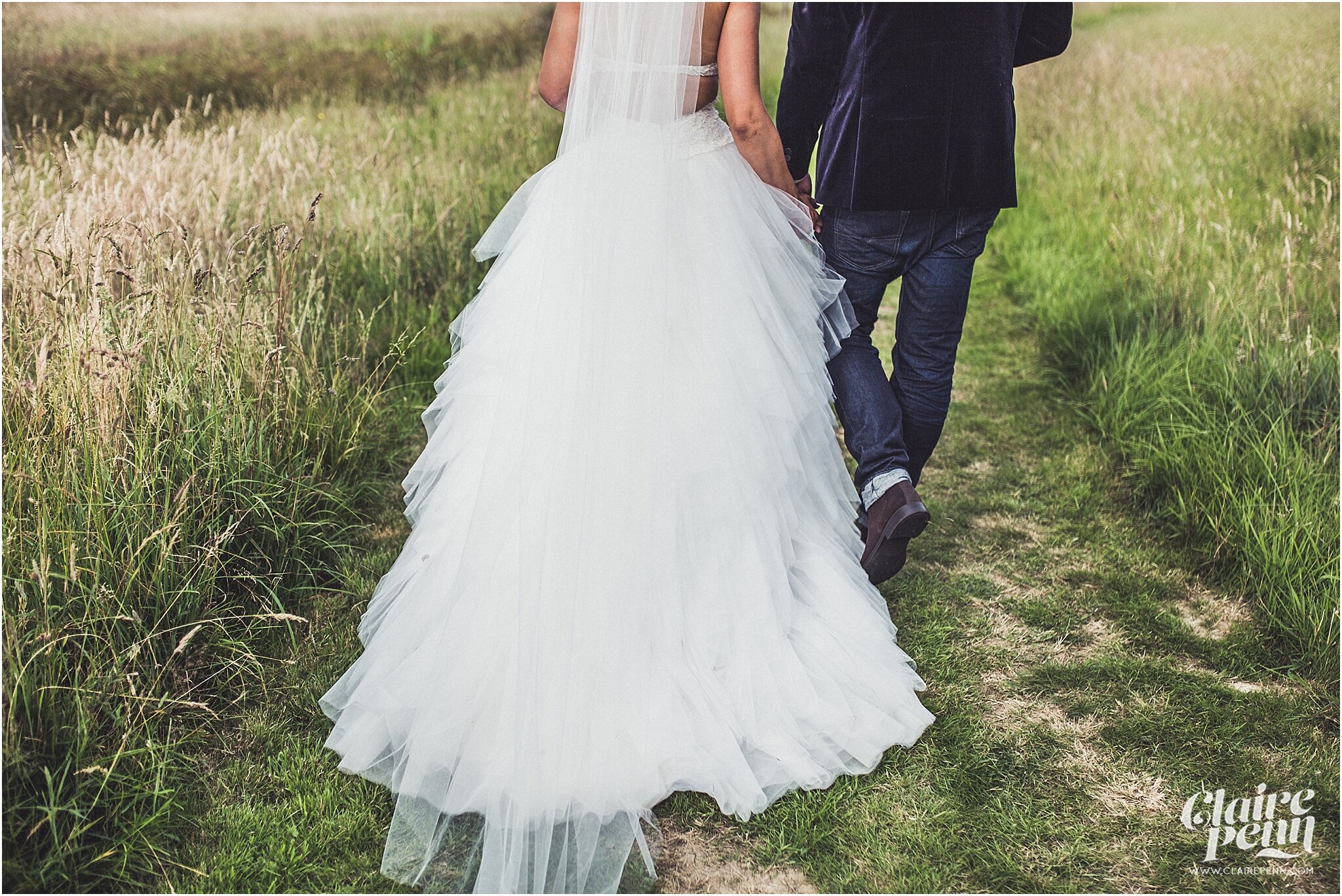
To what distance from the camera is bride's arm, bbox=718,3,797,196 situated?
248 centimetres

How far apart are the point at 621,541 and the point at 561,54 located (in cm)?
135

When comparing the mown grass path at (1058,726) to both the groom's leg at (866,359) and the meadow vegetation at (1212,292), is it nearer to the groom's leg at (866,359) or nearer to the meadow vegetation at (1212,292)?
the meadow vegetation at (1212,292)

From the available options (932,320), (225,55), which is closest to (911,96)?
(932,320)

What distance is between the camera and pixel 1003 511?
156 inches

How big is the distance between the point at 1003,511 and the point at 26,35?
723 centimetres

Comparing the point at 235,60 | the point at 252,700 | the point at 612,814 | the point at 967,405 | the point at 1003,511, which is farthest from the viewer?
the point at 235,60

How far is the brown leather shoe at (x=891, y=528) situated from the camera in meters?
2.85

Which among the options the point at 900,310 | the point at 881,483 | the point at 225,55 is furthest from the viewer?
the point at 225,55

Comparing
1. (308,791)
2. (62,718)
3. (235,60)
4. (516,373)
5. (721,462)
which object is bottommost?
(308,791)

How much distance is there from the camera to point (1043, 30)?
3037 millimetres

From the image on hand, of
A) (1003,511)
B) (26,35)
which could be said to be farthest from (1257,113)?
(26,35)

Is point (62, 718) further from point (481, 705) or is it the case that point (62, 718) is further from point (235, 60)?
point (235, 60)

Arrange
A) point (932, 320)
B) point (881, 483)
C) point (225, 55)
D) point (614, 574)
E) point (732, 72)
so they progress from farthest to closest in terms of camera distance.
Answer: point (225, 55) → point (932, 320) → point (881, 483) → point (732, 72) → point (614, 574)

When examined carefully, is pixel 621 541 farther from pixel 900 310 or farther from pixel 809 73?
pixel 809 73
